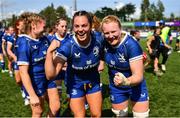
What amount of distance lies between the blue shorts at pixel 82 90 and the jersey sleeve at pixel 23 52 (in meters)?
0.82

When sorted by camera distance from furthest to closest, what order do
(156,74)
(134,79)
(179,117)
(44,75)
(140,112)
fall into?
(156,74) → (179,117) → (44,75) → (140,112) → (134,79)

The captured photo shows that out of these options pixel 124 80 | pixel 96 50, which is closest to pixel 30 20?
pixel 96 50

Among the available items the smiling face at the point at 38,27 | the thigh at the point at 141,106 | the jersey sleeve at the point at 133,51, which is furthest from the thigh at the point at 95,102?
the smiling face at the point at 38,27

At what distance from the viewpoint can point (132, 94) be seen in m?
6.02

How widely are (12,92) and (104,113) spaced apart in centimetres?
439

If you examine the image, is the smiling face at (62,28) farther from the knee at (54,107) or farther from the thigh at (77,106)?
the thigh at (77,106)

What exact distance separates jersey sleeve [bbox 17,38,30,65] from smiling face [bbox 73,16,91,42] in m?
0.89

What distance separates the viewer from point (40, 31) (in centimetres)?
629

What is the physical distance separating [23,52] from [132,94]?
5.87 feet

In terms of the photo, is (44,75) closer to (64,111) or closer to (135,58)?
(135,58)

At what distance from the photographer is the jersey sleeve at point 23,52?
6.00 m

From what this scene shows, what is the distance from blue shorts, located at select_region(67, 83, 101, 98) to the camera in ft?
19.8

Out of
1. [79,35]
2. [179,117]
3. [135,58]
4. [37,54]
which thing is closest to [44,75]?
[37,54]

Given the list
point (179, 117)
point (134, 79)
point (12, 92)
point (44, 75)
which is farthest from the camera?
point (12, 92)
